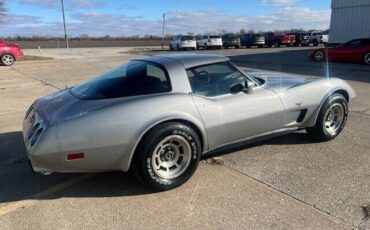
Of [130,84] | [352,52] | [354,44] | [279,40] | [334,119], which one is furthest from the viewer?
[279,40]

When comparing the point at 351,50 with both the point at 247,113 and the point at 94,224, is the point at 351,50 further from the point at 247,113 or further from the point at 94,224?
the point at 94,224

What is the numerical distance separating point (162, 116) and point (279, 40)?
129ft

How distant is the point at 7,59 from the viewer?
810 inches

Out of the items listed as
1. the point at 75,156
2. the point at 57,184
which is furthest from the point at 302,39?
the point at 75,156

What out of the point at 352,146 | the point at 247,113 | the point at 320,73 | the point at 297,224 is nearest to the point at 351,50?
the point at 320,73

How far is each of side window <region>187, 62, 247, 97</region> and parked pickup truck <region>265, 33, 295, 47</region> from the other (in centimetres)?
3805

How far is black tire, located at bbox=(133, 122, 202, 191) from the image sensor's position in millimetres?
3764

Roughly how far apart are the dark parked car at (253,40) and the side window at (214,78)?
121 feet

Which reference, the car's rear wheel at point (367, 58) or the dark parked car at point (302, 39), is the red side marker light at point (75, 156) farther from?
the dark parked car at point (302, 39)

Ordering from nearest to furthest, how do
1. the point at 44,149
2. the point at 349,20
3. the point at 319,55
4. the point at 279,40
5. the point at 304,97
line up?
the point at 44,149 → the point at 304,97 → the point at 319,55 → the point at 349,20 → the point at 279,40

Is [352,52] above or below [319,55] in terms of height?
above

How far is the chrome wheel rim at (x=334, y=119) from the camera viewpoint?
5332 millimetres

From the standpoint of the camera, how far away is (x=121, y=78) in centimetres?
431

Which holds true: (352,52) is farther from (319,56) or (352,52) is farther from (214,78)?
(214,78)
